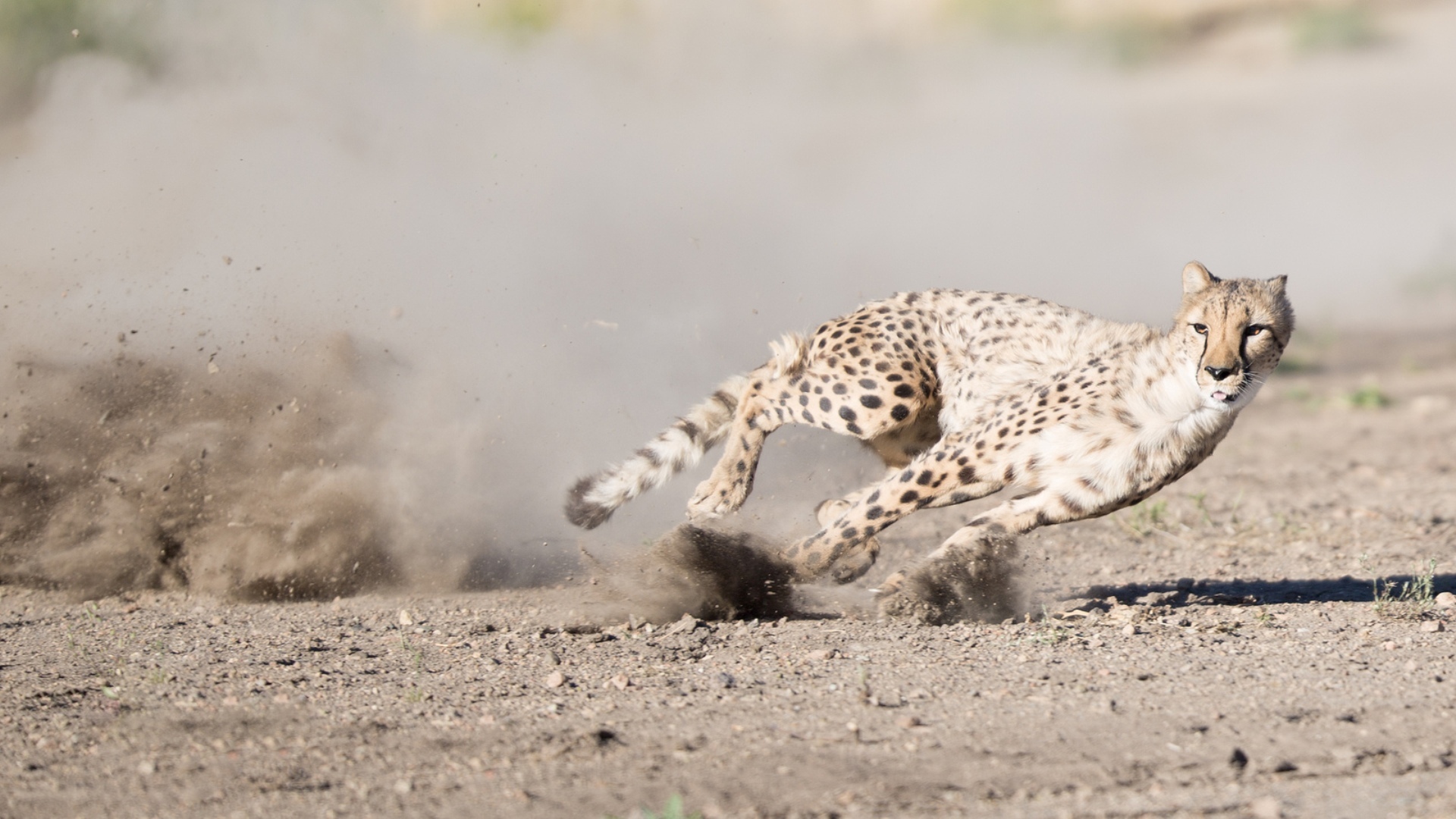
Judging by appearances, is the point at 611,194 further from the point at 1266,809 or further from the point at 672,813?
the point at 1266,809

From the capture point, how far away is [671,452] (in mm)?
5359

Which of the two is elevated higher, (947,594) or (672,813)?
(947,594)

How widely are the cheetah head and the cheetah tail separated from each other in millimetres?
1443

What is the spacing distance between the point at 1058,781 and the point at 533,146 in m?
8.47

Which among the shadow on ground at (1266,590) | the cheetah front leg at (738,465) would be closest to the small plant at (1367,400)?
the shadow on ground at (1266,590)

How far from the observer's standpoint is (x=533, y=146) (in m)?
10.6

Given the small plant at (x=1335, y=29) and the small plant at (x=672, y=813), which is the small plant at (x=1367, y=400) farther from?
the small plant at (x=1335, y=29)

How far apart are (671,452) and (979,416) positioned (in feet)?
3.92

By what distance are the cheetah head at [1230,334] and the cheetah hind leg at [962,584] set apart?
2.68 feet

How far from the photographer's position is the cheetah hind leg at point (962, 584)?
447 centimetres

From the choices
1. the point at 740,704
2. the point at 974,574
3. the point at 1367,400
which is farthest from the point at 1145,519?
the point at 1367,400

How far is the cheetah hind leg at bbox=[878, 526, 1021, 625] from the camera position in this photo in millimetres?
4469

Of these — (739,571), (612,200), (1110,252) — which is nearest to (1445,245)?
(1110,252)

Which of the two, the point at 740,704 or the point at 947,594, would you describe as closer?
the point at 740,704
